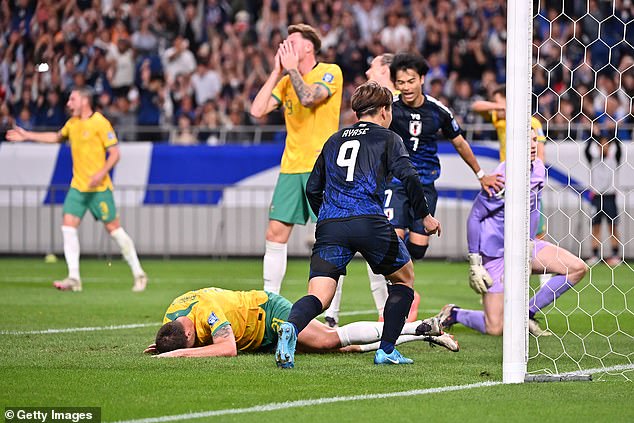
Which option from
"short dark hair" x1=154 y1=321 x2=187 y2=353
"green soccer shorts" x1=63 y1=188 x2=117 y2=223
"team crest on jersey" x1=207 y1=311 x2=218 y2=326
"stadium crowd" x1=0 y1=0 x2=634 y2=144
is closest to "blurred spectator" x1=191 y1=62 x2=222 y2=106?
"stadium crowd" x1=0 y1=0 x2=634 y2=144

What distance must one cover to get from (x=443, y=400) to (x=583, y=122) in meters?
14.0

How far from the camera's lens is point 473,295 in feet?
43.8

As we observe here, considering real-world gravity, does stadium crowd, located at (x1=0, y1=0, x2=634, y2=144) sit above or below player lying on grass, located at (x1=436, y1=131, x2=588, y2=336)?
above

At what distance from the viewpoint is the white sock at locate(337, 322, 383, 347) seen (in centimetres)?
820

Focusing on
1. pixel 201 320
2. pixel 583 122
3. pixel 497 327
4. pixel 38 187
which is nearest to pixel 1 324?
pixel 201 320

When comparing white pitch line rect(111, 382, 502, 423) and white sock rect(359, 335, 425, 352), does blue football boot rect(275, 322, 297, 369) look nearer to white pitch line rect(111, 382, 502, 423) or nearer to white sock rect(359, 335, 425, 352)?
white pitch line rect(111, 382, 502, 423)

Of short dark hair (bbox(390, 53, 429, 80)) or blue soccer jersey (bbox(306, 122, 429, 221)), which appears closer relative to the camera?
blue soccer jersey (bbox(306, 122, 429, 221))

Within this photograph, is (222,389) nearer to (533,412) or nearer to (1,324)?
(533,412)

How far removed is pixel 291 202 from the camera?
9.83 m

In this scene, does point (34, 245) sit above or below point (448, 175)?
below

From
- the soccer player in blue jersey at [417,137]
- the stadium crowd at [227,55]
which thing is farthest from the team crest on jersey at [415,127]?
the stadium crowd at [227,55]

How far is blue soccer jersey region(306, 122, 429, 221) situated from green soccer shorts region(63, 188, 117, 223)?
711cm

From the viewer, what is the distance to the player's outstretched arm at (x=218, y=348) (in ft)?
24.6

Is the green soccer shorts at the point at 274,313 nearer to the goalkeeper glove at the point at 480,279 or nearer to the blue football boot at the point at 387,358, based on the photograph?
the blue football boot at the point at 387,358
